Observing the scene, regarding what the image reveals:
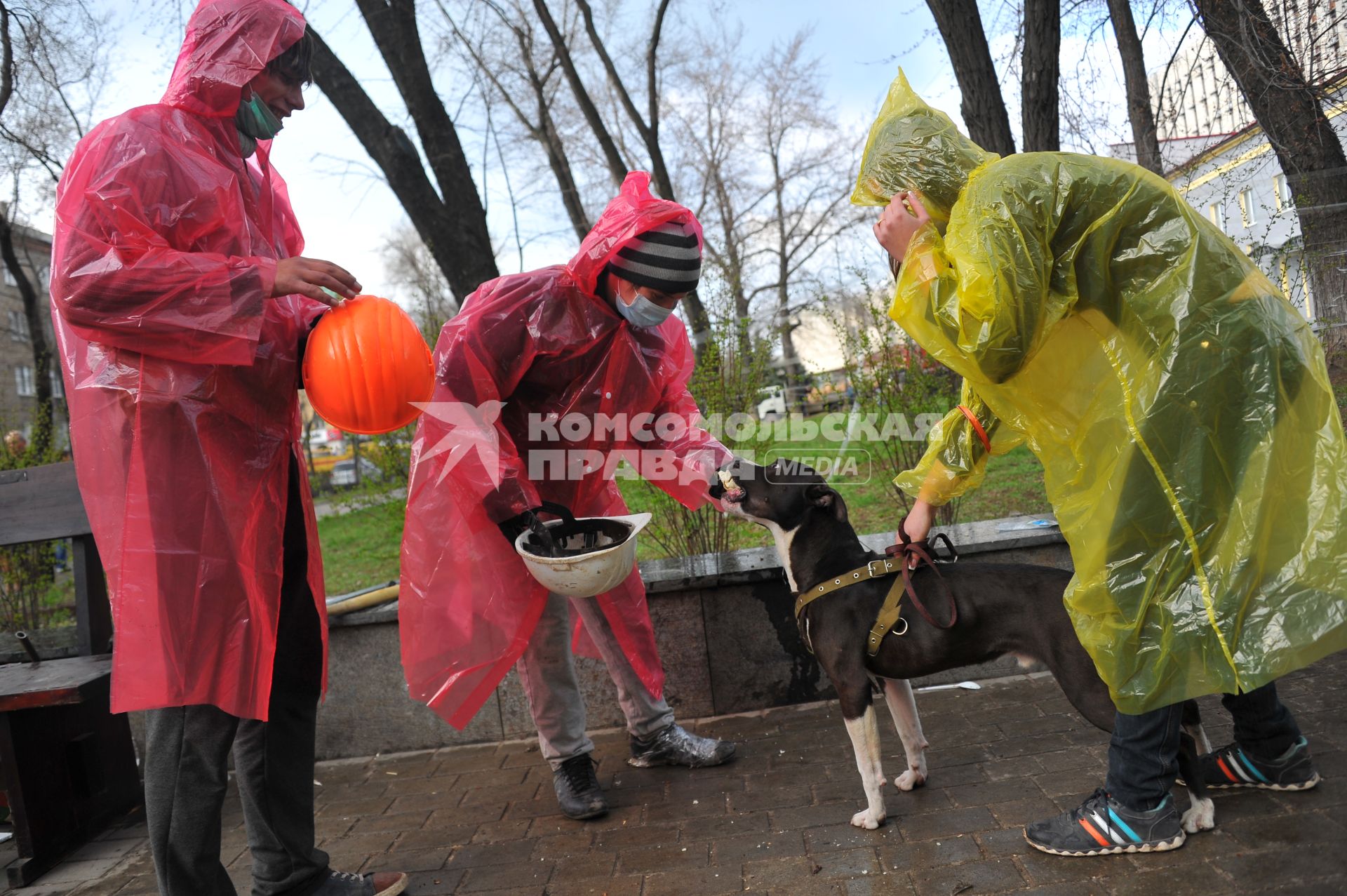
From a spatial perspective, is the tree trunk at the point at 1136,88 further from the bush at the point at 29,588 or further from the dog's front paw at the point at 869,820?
the bush at the point at 29,588

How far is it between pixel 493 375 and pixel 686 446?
0.89 meters

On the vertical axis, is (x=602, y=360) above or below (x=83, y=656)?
above

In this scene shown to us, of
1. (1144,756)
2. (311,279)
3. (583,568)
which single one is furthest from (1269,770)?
(311,279)

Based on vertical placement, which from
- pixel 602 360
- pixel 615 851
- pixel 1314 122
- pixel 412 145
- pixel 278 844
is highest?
pixel 412 145

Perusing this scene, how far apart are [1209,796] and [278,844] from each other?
9.44ft

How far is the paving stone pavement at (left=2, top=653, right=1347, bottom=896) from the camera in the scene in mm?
2523

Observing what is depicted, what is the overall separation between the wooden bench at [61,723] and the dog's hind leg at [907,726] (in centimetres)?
308

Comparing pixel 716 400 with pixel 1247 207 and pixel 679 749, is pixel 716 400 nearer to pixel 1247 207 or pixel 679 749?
pixel 679 749

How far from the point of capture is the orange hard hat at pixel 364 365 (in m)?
2.52

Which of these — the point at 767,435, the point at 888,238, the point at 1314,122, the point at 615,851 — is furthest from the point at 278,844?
→ the point at 1314,122

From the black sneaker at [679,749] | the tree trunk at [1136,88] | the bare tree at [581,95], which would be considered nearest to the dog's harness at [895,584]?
the black sneaker at [679,749]

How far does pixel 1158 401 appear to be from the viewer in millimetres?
2246

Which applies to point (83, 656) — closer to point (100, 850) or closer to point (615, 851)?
point (100, 850)

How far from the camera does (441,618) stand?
3158 mm
